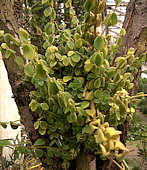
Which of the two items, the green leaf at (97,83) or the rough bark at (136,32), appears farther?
the rough bark at (136,32)

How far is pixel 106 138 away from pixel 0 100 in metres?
1.23

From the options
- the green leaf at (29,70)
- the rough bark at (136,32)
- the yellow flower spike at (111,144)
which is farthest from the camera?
the rough bark at (136,32)

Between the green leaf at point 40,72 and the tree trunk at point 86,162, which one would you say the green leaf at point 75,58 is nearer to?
the green leaf at point 40,72

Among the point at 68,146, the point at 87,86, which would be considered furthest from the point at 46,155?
the point at 87,86

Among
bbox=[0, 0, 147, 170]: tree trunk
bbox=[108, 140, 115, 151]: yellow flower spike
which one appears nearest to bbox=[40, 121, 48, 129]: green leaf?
bbox=[0, 0, 147, 170]: tree trunk

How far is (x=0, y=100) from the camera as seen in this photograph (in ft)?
4.11

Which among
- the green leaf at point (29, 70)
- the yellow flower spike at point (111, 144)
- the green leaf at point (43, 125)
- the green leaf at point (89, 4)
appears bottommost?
the green leaf at point (43, 125)

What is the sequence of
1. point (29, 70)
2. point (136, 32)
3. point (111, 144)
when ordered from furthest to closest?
point (136, 32) → point (29, 70) → point (111, 144)

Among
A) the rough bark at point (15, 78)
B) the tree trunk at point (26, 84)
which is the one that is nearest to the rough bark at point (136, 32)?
the tree trunk at point (26, 84)

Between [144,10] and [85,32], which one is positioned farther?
[144,10]

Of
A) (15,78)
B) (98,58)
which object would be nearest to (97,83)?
(98,58)

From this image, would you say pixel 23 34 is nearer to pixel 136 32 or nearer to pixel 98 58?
pixel 98 58

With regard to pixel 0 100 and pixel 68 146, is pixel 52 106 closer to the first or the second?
pixel 68 146

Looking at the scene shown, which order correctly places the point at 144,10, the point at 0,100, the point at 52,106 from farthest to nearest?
the point at 0,100 → the point at 144,10 → the point at 52,106
